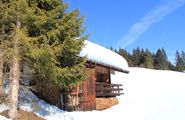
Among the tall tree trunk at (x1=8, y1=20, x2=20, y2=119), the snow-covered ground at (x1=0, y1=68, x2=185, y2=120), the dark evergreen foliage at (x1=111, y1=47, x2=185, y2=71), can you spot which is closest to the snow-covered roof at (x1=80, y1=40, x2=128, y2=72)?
the snow-covered ground at (x1=0, y1=68, x2=185, y2=120)

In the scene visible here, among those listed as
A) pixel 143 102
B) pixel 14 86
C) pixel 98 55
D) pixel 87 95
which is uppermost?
pixel 98 55

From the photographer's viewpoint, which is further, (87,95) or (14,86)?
(87,95)

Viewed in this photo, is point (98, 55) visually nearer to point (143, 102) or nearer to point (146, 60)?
point (143, 102)

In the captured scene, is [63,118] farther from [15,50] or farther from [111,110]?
[111,110]

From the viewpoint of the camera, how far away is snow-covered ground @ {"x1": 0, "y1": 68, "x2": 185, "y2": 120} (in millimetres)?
16070

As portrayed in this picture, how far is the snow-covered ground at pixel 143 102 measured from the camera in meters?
Result: 16.1

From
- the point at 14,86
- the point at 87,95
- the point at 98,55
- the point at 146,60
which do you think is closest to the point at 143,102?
the point at 98,55

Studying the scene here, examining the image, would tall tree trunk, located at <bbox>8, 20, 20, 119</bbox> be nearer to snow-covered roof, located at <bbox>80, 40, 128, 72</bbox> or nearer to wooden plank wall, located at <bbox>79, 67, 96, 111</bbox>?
snow-covered roof, located at <bbox>80, 40, 128, 72</bbox>

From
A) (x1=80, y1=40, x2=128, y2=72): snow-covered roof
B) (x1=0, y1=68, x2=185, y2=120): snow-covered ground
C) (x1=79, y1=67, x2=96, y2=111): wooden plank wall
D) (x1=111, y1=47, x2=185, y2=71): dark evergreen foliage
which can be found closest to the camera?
(x1=0, y1=68, x2=185, y2=120): snow-covered ground

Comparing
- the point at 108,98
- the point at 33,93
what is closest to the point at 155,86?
the point at 108,98

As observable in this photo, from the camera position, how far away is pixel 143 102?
24828 millimetres

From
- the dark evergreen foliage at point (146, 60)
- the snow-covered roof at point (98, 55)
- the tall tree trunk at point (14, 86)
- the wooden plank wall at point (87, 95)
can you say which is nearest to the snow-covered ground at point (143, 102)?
the wooden plank wall at point (87, 95)

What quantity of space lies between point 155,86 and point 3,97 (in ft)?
76.6

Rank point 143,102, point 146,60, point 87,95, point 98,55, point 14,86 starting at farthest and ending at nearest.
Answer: point 146,60, point 143,102, point 98,55, point 87,95, point 14,86
